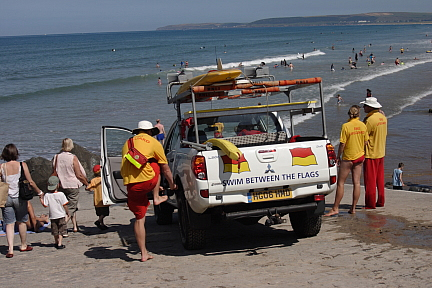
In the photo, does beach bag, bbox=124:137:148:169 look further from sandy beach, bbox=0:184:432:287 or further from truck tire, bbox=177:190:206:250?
sandy beach, bbox=0:184:432:287

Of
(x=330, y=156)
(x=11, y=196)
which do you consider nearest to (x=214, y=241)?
→ (x=330, y=156)

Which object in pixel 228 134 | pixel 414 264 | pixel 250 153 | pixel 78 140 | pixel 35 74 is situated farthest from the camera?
pixel 35 74

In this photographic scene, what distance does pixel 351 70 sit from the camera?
5366cm

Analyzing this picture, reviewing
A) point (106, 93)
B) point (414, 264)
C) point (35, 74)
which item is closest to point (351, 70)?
point (106, 93)

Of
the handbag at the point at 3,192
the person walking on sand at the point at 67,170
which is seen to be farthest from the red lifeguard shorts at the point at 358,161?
the handbag at the point at 3,192

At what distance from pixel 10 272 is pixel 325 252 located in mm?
3757

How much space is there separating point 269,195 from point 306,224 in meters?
1.00

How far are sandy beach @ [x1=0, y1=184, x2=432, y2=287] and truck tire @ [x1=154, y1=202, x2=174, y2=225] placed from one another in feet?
0.93

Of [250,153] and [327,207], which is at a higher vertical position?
[250,153]

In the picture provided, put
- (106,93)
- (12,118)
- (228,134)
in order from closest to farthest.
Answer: (228,134) → (12,118) → (106,93)

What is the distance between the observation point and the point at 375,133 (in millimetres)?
8562

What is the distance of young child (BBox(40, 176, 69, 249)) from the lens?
7449 mm

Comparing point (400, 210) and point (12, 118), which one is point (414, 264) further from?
point (12, 118)

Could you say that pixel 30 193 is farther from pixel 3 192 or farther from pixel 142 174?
pixel 142 174
